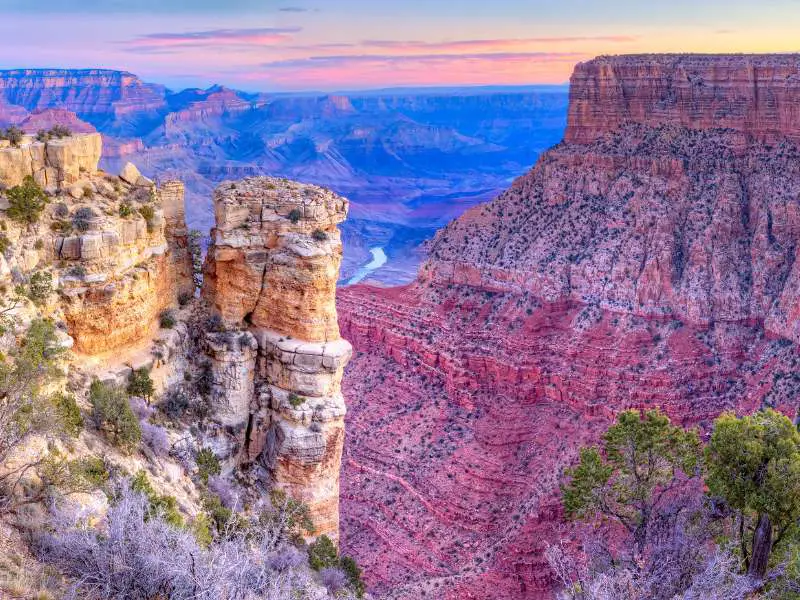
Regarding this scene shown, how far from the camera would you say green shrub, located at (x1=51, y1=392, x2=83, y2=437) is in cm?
1664

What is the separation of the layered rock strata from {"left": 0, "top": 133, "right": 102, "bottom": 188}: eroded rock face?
4183mm

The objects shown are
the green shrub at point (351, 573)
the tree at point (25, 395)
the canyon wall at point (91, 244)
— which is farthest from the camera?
the green shrub at point (351, 573)

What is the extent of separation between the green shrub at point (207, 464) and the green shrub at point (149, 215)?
6822 mm

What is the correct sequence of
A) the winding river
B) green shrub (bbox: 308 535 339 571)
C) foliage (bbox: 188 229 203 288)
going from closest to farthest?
green shrub (bbox: 308 535 339 571)
foliage (bbox: 188 229 203 288)
the winding river

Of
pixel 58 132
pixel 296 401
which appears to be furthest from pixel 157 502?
pixel 58 132

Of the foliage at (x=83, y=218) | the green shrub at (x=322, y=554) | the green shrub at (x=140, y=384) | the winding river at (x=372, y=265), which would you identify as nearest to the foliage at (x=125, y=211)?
the foliage at (x=83, y=218)

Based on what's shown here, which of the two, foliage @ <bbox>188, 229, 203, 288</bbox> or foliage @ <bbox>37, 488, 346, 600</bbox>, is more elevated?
foliage @ <bbox>188, 229, 203, 288</bbox>

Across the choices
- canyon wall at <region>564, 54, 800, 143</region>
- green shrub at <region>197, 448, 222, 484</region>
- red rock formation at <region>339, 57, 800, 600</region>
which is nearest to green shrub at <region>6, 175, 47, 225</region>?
green shrub at <region>197, 448, 222, 484</region>

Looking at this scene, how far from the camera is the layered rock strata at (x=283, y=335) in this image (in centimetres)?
2331

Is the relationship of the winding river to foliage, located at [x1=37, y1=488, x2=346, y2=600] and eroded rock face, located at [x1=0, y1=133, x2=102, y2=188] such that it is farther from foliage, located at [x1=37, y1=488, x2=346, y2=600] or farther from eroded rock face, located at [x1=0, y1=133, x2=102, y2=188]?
foliage, located at [x1=37, y1=488, x2=346, y2=600]

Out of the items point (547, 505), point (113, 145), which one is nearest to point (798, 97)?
point (547, 505)

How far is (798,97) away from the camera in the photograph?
49781 millimetres

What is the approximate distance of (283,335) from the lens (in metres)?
23.9

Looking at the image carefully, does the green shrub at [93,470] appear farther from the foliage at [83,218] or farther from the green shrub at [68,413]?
the foliage at [83,218]
